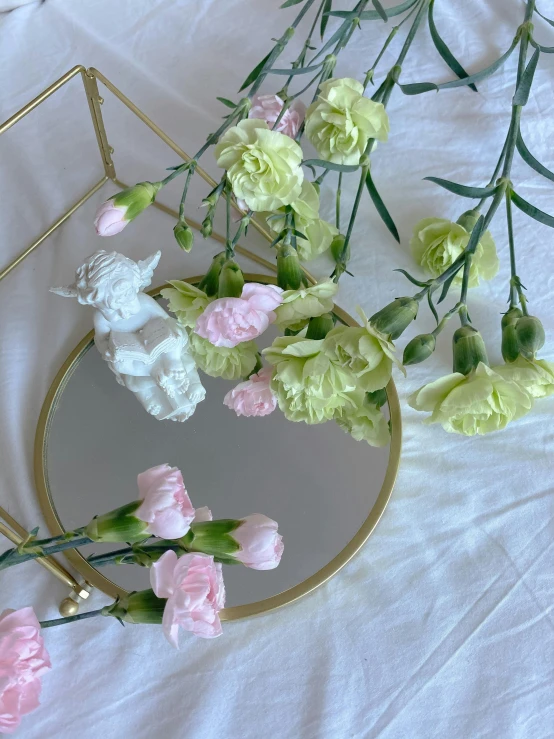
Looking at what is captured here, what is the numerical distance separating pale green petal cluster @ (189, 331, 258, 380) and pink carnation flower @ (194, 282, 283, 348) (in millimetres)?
47

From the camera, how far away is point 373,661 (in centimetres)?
42

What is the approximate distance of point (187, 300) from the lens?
1.26ft

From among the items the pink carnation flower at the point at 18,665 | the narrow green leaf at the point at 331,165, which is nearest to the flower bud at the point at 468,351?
the narrow green leaf at the point at 331,165

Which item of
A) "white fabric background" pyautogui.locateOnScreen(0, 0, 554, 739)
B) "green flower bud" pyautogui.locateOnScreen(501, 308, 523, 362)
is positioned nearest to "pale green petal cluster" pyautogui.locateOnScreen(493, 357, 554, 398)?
"green flower bud" pyautogui.locateOnScreen(501, 308, 523, 362)

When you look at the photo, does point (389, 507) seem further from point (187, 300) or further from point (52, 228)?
point (52, 228)

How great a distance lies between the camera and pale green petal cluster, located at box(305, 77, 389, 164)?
37 cm

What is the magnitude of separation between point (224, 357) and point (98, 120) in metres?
0.22

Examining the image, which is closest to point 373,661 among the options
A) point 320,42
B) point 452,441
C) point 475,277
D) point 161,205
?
point 452,441

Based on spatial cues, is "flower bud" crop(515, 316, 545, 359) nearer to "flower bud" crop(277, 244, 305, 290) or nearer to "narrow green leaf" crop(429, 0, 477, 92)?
"flower bud" crop(277, 244, 305, 290)

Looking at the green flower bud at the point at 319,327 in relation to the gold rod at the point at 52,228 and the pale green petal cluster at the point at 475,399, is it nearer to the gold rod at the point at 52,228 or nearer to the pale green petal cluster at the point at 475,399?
the pale green petal cluster at the point at 475,399

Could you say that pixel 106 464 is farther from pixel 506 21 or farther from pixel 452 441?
pixel 506 21

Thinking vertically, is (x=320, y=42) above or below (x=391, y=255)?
above

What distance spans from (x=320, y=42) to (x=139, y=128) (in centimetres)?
17

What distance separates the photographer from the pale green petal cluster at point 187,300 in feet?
1.24
